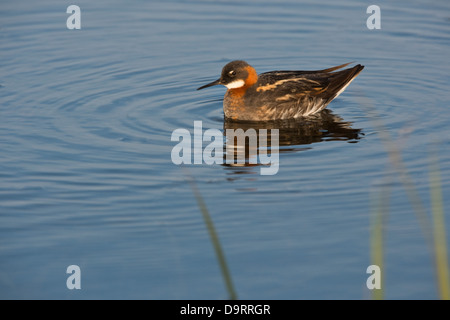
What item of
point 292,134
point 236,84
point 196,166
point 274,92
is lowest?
point 196,166

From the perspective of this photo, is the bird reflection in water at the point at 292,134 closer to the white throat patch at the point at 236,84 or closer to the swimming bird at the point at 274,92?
the swimming bird at the point at 274,92

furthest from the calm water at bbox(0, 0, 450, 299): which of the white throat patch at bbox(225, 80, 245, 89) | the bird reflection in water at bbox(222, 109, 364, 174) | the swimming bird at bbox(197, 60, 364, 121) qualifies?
the white throat patch at bbox(225, 80, 245, 89)

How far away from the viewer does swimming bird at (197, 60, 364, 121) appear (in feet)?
38.8

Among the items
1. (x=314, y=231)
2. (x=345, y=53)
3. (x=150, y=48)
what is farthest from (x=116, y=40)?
(x=314, y=231)

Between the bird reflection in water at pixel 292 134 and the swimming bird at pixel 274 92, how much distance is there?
0.14 m

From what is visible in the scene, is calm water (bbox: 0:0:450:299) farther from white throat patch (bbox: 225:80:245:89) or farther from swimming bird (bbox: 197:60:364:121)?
white throat patch (bbox: 225:80:245:89)

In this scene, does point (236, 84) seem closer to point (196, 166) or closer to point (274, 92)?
point (274, 92)

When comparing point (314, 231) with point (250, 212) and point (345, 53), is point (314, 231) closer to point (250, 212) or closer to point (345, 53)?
point (250, 212)

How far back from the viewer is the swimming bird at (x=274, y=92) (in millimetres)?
11820

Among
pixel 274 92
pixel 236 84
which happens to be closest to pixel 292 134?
pixel 274 92

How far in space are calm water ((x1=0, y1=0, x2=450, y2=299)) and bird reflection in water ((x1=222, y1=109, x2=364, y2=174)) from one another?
0.06 m

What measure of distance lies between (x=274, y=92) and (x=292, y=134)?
1136 mm

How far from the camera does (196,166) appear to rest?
9.52 m

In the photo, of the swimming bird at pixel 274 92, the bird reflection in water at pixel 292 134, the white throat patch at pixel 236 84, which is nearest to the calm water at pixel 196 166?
the bird reflection in water at pixel 292 134
